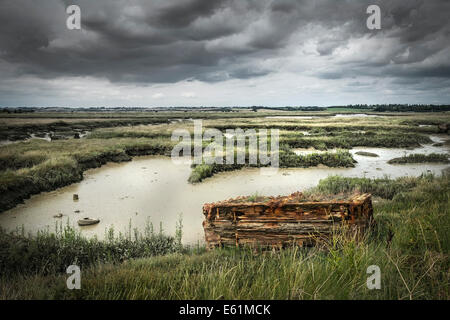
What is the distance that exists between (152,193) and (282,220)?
943 cm

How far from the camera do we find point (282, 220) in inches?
190

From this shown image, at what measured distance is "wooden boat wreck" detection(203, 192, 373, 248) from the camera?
4.60 meters

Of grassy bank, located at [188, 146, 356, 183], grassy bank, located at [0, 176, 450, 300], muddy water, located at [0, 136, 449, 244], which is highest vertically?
grassy bank, located at [0, 176, 450, 300]

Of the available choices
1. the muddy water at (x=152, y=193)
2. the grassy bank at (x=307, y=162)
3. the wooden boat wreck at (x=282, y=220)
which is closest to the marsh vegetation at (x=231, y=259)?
the wooden boat wreck at (x=282, y=220)

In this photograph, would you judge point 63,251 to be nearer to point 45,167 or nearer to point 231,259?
point 231,259

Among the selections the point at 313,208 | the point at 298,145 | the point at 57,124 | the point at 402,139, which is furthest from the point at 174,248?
the point at 57,124

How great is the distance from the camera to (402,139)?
1160 inches

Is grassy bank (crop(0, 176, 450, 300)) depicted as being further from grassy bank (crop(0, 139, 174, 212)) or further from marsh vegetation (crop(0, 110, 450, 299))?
grassy bank (crop(0, 139, 174, 212))

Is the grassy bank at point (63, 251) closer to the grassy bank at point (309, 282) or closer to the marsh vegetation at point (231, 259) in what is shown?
the marsh vegetation at point (231, 259)

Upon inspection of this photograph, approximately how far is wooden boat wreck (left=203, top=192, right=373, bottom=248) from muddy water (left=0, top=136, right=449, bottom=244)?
2704 millimetres

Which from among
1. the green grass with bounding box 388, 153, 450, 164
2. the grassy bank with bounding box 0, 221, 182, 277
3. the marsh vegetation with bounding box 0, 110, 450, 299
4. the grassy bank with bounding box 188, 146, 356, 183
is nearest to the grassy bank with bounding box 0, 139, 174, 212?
the marsh vegetation with bounding box 0, 110, 450, 299

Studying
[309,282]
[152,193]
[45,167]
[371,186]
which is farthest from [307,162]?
[309,282]

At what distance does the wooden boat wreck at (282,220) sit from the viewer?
15.1 feet
